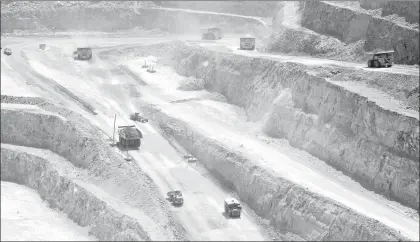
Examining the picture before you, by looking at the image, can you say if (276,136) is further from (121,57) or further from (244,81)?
(121,57)

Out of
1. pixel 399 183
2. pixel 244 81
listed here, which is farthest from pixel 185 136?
pixel 399 183

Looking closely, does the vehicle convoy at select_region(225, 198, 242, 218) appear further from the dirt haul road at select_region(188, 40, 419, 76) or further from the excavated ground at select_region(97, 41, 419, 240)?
the dirt haul road at select_region(188, 40, 419, 76)

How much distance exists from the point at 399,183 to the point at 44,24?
3275 inches

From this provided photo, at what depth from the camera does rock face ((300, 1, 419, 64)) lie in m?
58.2

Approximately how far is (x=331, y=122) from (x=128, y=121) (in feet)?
77.1

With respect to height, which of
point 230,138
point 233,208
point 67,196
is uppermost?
point 230,138

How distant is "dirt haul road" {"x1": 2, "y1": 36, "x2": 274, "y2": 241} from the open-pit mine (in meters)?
0.18

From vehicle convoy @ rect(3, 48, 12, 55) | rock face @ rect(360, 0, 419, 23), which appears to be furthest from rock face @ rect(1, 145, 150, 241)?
rock face @ rect(360, 0, 419, 23)

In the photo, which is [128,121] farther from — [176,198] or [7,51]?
[7,51]

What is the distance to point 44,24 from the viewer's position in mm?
110188

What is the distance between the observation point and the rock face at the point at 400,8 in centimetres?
6038

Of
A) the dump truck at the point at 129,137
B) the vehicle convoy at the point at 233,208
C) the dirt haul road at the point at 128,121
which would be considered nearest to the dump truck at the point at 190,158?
the dirt haul road at the point at 128,121

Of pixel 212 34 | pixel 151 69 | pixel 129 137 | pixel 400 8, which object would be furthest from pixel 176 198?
pixel 212 34

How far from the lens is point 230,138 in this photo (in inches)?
2322
